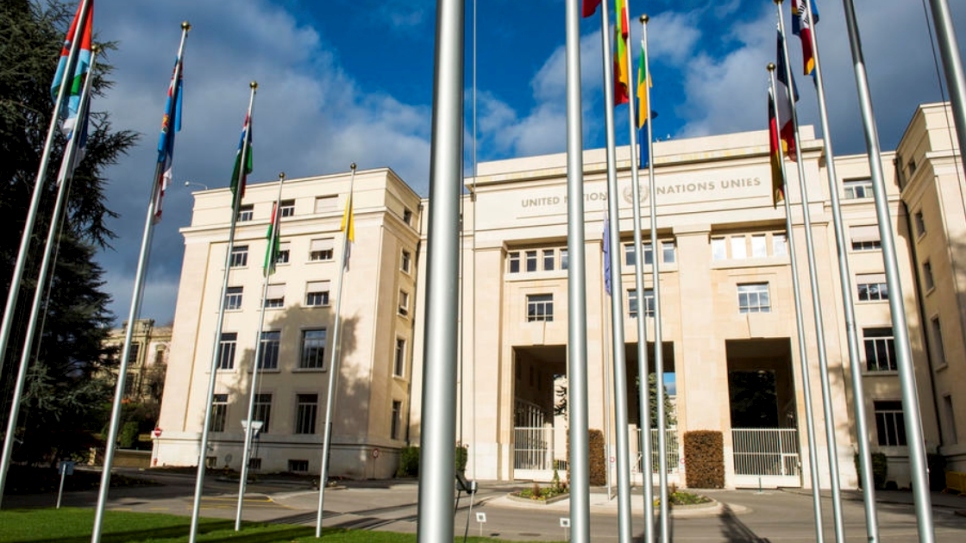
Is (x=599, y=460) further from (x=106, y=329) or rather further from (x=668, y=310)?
(x=106, y=329)

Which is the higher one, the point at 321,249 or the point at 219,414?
the point at 321,249

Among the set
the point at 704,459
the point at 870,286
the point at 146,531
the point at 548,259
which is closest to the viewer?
the point at 146,531

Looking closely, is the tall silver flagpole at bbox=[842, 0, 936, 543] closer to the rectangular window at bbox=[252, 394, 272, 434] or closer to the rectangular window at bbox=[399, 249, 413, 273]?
the rectangular window at bbox=[399, 249, 413, 273]

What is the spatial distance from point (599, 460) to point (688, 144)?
18619 mm

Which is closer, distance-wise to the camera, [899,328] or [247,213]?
[899,328]

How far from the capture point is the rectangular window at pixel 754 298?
35.7 metres

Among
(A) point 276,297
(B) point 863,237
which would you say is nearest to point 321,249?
(A) point 276,297

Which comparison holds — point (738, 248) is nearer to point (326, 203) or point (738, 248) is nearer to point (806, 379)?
point (326, 203)

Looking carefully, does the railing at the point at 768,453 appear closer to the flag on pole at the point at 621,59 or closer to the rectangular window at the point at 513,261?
the rectangular window at the point at 513,261

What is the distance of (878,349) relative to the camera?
34031 millimetres

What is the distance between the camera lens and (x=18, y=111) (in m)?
20.8

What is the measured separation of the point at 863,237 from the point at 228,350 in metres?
36.7

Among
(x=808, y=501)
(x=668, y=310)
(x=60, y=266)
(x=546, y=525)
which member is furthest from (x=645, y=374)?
(x=668, y=310)

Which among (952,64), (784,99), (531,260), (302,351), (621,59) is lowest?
(952,64)
